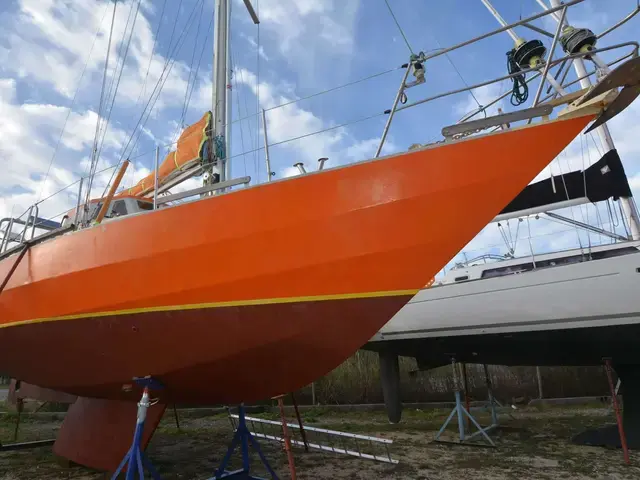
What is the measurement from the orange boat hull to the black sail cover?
3.95 m

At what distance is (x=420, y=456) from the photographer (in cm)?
512

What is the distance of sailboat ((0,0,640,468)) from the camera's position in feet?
8.45

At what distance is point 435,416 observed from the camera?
799 centimetres

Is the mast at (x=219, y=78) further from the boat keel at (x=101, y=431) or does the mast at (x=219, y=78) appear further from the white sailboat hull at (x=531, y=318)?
the white sailboat hull at (x=531, y=318)

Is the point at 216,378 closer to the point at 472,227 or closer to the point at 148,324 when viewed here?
the point at 148,324

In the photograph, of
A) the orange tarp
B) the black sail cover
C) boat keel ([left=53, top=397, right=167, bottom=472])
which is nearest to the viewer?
boat keel ([left=53, top=397, right=167, bottom=472])

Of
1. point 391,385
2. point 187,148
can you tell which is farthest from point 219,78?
point 391,385

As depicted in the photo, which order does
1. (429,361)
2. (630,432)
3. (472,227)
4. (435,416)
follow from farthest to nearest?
(435,416)
(429,361)
(630,432)
(472,227)

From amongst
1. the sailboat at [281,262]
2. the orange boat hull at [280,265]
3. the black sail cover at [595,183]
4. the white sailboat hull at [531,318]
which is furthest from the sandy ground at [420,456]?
the black sail cover at [595,183]

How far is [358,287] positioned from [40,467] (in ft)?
16.5

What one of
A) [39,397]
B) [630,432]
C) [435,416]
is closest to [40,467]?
[39,397]

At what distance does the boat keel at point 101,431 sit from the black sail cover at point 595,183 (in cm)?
537

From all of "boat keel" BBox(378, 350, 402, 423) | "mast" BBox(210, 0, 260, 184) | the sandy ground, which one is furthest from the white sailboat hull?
"mast" BBox(210, 0, 260, 184)

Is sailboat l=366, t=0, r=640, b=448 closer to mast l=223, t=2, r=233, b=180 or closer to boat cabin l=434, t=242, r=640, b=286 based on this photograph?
boat cabin l=434, t=242, r=640, b=286
